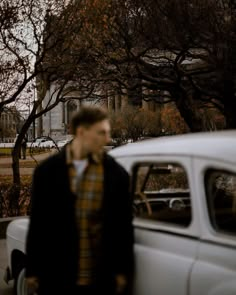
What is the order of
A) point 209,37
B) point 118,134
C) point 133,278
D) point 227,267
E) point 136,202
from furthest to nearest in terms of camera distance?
1. point 118,134
2. point 209,37
3. point 136,202
4. point 133,278
5. point 227,267

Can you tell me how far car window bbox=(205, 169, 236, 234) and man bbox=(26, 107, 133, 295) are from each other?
0.48m

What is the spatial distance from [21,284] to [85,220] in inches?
87.5

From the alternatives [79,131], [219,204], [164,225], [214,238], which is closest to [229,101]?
[219,204]

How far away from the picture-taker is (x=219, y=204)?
4.03 meters

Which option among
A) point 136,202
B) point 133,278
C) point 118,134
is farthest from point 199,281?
point 118,134

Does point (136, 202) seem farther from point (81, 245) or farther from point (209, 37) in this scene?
point (209, 37)

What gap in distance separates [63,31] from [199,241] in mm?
15560

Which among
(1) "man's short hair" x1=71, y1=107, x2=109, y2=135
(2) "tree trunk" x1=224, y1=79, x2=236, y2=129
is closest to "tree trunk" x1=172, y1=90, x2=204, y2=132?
(2) "tree trunk" x1=224, y1=79, x2=236, y2=129

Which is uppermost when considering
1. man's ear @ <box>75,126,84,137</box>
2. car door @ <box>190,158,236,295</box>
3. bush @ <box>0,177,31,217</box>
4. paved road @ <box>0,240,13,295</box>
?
man's ear @ <box>75,126,84,137</box>

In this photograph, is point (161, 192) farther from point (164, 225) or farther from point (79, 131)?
point (79, 131)

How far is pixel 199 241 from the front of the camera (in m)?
3.62

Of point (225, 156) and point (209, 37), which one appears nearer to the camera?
point (225, 156)

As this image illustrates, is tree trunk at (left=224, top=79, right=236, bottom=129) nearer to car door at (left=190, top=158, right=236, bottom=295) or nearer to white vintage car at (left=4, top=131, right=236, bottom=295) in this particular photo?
white vintage car at (left=4, top=131, right=236, bottom=295)

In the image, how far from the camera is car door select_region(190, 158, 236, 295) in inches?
133
